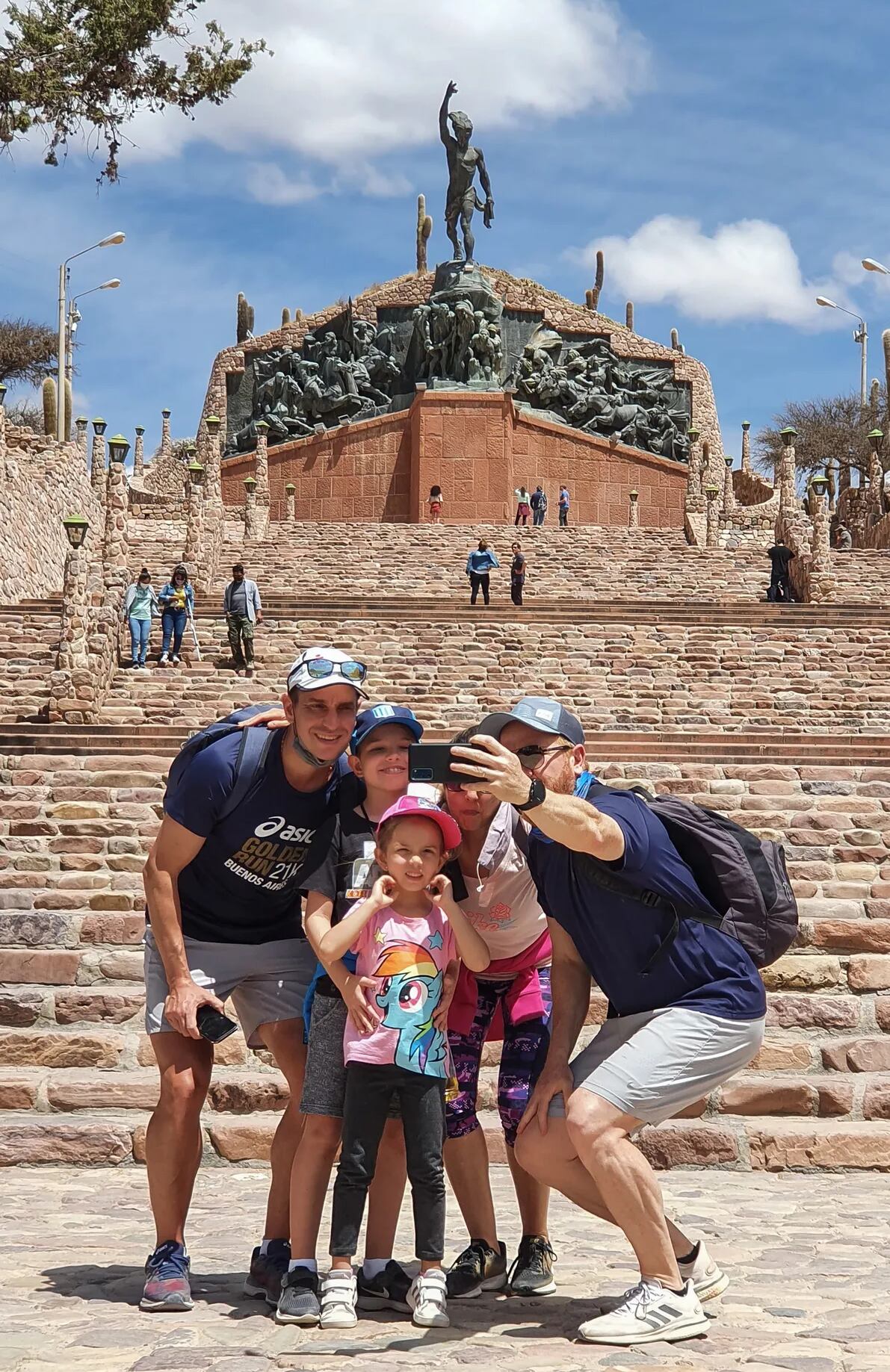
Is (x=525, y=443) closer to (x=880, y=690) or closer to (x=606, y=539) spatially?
(x=606, y=539)

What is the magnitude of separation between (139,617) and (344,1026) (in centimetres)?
1362

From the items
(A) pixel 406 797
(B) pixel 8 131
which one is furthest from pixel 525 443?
(A) pixel 406 797

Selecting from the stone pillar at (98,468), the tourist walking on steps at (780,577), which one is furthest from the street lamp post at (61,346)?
the tourist walking on steps at (780,577)

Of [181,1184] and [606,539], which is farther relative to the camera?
[606,539]

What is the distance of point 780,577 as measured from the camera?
22828mm

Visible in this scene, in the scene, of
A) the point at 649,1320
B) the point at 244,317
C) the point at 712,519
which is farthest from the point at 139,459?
the point at 649,1320

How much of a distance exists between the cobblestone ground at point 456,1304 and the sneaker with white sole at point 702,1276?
4 cm

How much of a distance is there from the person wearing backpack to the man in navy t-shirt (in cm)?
51

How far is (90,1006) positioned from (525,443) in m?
37.7

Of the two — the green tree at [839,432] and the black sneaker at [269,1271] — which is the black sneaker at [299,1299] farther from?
the green tree at [839,432]

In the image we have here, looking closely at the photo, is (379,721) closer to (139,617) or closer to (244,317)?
(139,617)

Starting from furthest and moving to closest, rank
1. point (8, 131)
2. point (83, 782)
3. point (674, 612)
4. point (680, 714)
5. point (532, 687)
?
point (674, 612)
point (532, 687)
point (680, 714)
point (8, 131)
point (83, 782)

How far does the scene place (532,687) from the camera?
16.3 metres

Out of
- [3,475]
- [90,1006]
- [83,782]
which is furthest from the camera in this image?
[3,475]
